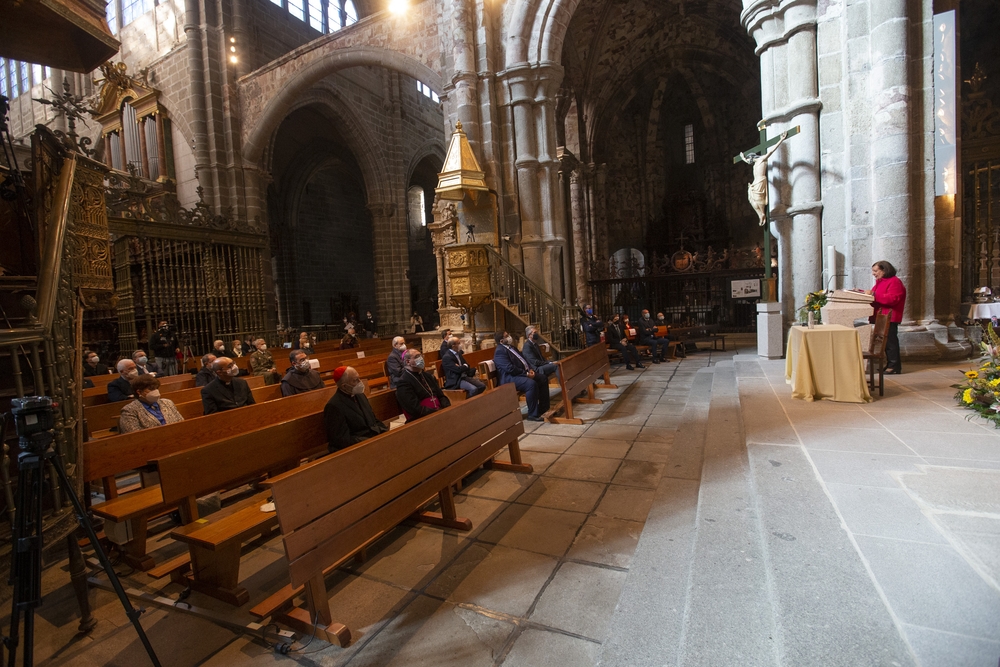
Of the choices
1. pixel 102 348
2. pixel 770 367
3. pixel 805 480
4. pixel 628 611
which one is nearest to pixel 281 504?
pixel 628 611

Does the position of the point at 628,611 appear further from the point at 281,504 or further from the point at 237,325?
the point at 237,325

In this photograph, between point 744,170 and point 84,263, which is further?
point 744,170

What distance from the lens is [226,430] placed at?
420 centimetres

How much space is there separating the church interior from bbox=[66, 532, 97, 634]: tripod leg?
0.7 inches

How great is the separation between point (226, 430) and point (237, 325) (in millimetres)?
9227

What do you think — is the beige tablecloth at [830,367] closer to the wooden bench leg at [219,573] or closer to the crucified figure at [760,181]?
the crucified figure at [760,181]

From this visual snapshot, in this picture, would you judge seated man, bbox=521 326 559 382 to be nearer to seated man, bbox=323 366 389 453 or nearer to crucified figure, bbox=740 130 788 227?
seated man, bbox=323 366 389 453

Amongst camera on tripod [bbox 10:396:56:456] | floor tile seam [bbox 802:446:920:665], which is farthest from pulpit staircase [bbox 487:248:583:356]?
camera on tripod [bbox 10:396:56:456]

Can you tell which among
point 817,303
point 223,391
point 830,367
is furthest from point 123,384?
point 817,303

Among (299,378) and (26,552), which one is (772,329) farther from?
(26,552)

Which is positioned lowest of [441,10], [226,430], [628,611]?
[628,611]

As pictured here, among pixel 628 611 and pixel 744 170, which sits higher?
pixel 744 170

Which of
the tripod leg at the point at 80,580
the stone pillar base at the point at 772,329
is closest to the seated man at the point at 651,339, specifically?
the stone pillar base at the point at 772,329

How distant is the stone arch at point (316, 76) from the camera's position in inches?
451
